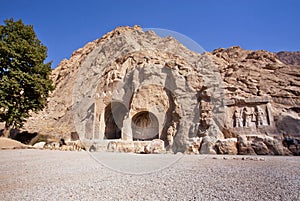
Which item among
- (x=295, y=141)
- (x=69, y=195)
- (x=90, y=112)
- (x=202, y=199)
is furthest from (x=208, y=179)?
(x=90, y=112)

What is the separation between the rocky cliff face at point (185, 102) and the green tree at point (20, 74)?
3.36 metres

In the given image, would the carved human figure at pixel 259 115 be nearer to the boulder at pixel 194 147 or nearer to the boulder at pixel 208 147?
the boulder at pixel 208 147

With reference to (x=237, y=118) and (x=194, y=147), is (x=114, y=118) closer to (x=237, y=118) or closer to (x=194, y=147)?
(x=194, y=147)

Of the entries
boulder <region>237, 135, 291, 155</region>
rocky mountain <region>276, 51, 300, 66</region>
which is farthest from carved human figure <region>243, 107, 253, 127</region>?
rocky mountain <region>276, 51, 300, 66</region>

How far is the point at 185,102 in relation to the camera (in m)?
13.4

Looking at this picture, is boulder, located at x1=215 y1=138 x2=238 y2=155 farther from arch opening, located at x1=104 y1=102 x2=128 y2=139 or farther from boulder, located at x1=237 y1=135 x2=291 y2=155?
arch opening, located at x1=104 y1=102 x2=128 y2=139

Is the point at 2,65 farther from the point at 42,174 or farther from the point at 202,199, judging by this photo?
the point at 202,199

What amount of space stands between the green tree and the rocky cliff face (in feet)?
11.0

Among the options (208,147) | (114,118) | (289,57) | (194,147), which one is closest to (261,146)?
(208,147)

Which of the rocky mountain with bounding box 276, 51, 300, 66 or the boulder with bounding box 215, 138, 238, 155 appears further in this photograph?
the rocky mountain with bounding box 276, 51, 300, 66

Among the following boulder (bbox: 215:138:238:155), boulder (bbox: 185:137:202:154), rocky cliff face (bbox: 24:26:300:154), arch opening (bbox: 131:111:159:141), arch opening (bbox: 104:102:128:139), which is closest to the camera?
boulder (bbox: 215:138:238:155)

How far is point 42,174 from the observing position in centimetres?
342

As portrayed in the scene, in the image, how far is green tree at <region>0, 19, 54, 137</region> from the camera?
10.8 m

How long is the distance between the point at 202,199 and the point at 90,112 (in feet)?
52.4
